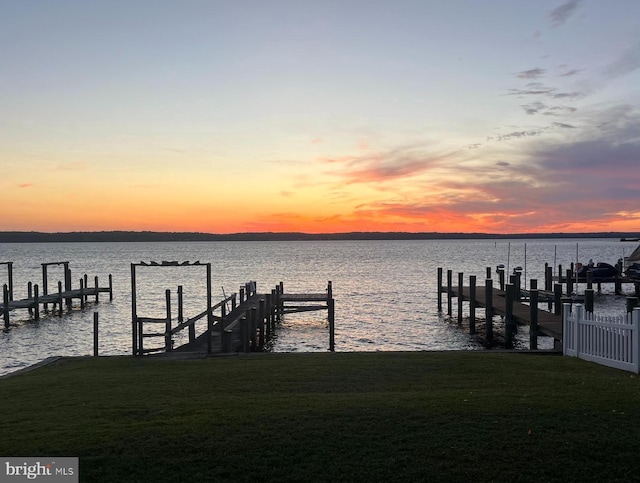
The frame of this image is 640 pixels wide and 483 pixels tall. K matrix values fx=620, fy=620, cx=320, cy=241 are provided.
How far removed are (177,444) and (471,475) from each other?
373cm

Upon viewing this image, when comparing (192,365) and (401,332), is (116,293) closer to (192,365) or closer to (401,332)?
(401,332)

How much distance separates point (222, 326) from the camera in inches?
930

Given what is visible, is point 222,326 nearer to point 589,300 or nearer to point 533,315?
point 533,315

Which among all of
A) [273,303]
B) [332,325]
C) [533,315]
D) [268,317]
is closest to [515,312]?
Answer: [533,315]

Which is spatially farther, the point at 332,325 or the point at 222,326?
the point at 332,325

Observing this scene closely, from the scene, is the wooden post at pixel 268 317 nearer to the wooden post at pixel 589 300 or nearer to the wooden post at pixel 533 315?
the wooden post at pixel 533 315

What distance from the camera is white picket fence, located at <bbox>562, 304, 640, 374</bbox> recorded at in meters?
13.7

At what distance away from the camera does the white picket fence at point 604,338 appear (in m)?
13.7

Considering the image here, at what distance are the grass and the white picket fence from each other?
40.5 inches

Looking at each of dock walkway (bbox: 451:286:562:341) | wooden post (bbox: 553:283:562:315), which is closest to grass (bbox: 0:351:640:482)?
dock walkway (bbox: 451:286:562:341)

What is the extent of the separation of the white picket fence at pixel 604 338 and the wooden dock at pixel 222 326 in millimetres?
10473

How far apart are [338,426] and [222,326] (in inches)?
611

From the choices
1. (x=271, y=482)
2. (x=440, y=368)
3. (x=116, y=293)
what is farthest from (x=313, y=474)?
(x=116, y=293)

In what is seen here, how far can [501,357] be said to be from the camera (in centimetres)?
1538
